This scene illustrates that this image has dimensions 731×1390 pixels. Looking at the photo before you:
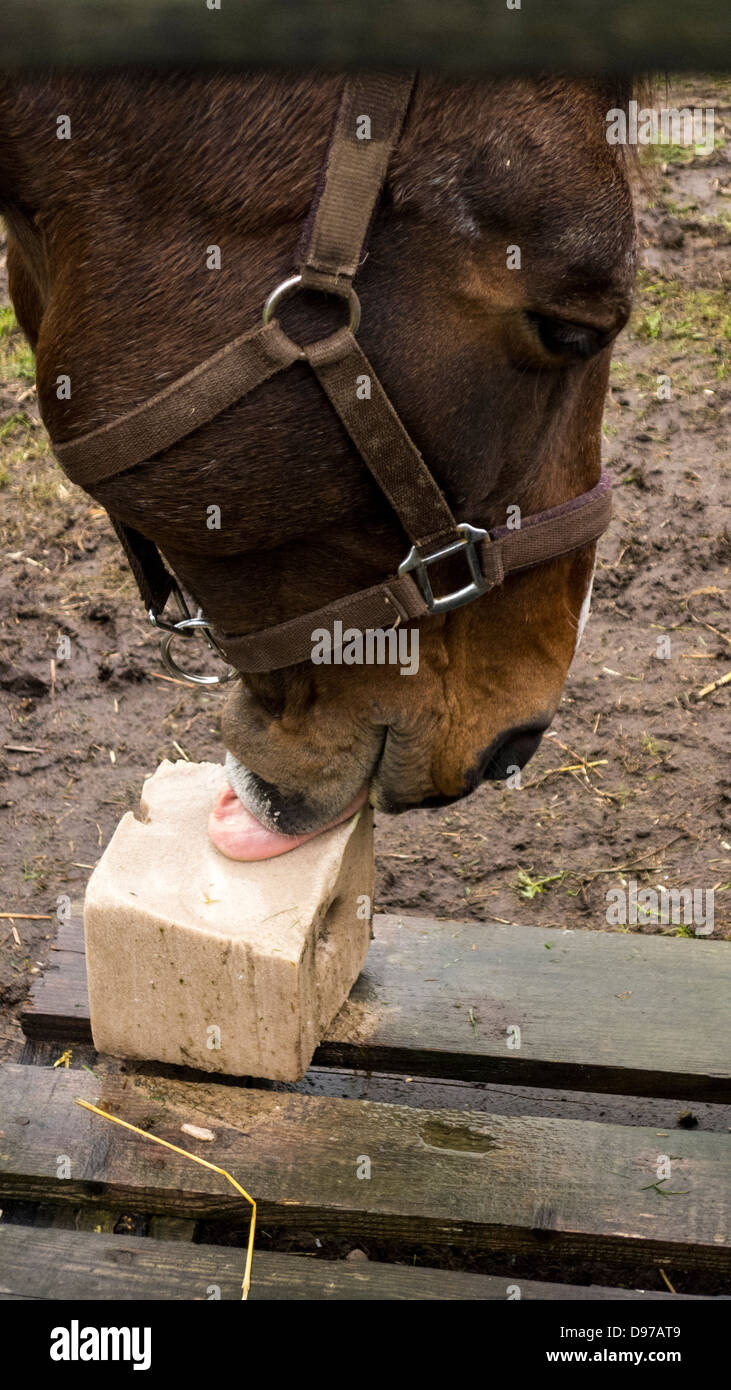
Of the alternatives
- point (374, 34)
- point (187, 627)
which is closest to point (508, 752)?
point (187, 627)

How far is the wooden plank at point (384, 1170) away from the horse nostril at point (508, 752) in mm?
684

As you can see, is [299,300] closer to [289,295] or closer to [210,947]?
[289,295]

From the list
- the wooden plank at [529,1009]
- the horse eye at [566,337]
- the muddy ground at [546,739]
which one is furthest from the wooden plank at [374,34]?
the muddy ground at [546,739]

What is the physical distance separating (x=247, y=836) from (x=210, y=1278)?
75cm

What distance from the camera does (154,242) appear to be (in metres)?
1.72

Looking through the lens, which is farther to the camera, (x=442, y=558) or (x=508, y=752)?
(x=508, y=752)

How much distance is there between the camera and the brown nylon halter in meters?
1.64

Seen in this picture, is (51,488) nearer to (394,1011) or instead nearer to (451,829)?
(451,829)

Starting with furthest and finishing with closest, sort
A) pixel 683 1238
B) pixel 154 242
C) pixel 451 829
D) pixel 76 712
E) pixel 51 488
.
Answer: pixel 51 488 → pixel 76 712 → pixel 451 829 → pixel 683 1238 → pixel 154 242

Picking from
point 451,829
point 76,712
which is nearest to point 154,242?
point 451,829

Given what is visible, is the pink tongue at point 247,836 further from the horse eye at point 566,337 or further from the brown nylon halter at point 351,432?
the horse eye at point 566,337

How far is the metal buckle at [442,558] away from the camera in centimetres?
200

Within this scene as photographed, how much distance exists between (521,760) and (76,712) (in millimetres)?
2161

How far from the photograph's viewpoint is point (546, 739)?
4164mm
